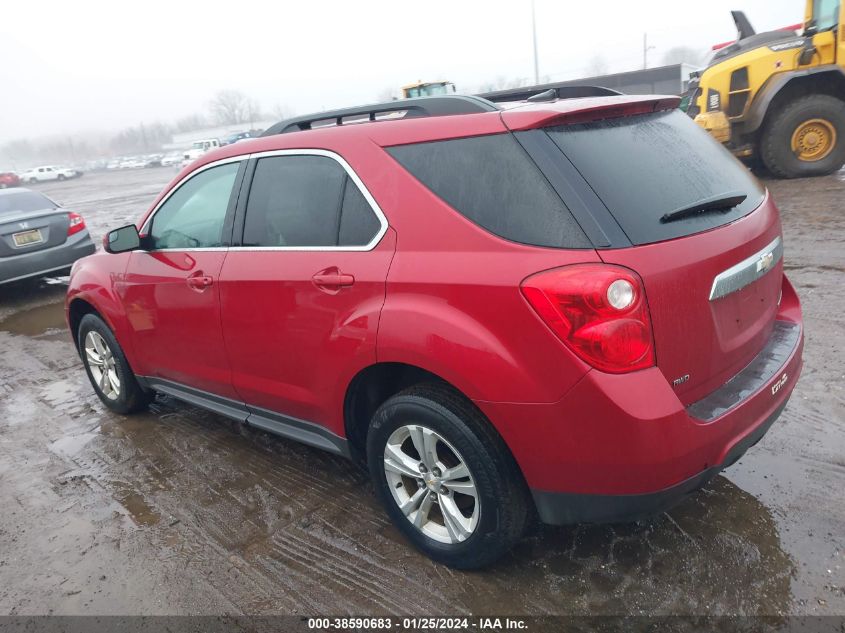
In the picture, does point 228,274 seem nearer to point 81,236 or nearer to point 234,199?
point 234,199

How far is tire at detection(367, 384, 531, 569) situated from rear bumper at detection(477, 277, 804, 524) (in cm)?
10

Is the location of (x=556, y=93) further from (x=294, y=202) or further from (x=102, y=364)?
(x=102, y=364)

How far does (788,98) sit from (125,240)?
1005cm

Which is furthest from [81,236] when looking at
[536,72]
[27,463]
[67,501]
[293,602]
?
[536,72]

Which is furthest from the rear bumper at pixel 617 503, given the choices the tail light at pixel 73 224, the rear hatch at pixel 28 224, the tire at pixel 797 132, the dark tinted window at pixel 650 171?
the tire at pixel 797 132

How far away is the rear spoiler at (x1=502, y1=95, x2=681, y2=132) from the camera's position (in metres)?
2.21

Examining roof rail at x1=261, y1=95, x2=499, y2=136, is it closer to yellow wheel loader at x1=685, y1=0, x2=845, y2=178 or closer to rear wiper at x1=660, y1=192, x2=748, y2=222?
rear wiper at x1=660, y1=192, x2=748, y2=222

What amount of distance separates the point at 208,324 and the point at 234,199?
669mm

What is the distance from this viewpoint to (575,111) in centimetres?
222

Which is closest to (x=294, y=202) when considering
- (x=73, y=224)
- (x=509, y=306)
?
(x=509, y=306)

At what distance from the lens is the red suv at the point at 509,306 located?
202 centimetres

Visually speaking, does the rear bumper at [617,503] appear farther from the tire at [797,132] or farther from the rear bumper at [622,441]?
the tire at [797,132]

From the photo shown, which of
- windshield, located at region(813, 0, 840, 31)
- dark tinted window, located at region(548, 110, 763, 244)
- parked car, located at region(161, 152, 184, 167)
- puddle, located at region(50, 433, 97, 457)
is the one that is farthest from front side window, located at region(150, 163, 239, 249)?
parked car, located at region(161, 152, 184, 167)

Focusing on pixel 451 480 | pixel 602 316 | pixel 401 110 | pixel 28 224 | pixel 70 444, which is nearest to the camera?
pixel 602 316
